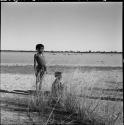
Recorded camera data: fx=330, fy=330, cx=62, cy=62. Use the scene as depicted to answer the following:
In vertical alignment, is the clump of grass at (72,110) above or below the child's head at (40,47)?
below

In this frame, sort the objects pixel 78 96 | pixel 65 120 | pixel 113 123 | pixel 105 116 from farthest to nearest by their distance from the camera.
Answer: pixel 78 96 → pixel 65 120 → pixel 105 116 → pixel 113 123

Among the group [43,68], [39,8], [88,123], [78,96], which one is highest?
[39,8]

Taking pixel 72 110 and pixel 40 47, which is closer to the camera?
pixel 72 110

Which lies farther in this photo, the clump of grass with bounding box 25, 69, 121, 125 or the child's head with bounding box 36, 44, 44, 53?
the child's head with bounding box 36, 44, 44, 53

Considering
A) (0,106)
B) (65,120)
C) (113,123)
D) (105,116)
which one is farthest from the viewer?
(0,106)

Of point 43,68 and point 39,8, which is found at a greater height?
point 39,8

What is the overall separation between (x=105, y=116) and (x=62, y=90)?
1024 mm

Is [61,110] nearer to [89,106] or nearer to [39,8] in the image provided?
[89,106]

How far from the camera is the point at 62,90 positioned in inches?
203

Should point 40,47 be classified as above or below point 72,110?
above

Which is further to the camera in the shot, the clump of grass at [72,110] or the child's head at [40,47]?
the child's head at [40,47]

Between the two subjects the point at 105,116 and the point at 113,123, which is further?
the point at 105,116

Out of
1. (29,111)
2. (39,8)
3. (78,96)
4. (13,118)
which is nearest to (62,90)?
(78,96)

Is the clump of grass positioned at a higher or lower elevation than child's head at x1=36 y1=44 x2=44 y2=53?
lower
